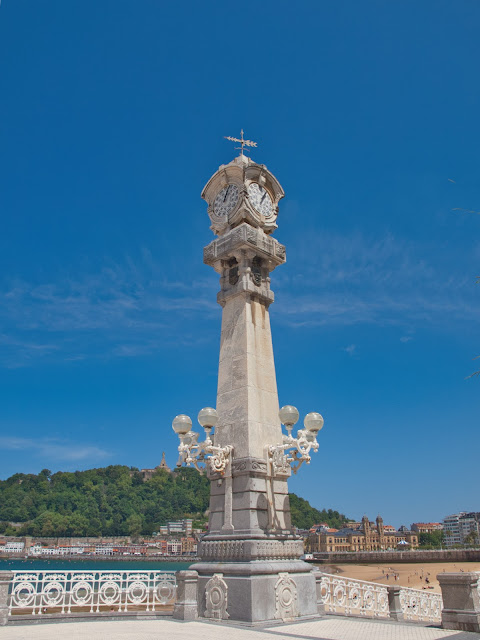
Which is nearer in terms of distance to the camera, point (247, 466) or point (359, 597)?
point (247, 466)

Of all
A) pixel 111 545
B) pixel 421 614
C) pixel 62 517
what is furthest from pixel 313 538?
pixel 421 614

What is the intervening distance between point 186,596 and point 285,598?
221 centimetres

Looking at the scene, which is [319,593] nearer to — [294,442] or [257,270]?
[294,442]

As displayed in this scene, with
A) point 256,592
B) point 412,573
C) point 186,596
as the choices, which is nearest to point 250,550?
point 256,592

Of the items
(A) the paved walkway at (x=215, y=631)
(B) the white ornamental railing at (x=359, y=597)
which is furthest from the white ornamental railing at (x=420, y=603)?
(A) the paved walkway at (x=215, y=631)

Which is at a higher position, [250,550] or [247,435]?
[247,435]

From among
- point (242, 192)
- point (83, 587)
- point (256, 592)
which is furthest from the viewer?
point (242, 192)

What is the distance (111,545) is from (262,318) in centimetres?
19802

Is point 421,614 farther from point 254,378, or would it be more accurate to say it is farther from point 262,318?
point 262,318

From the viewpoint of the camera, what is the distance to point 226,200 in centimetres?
1631

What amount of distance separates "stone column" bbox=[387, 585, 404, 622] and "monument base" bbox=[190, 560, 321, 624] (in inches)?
87.5

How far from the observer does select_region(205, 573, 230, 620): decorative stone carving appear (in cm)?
1149

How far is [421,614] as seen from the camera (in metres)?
15.3

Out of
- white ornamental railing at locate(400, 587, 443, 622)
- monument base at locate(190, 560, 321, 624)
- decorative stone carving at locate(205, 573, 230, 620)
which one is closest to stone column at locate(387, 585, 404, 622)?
white ornamental railing at locate(400, 587, 443, 622)
